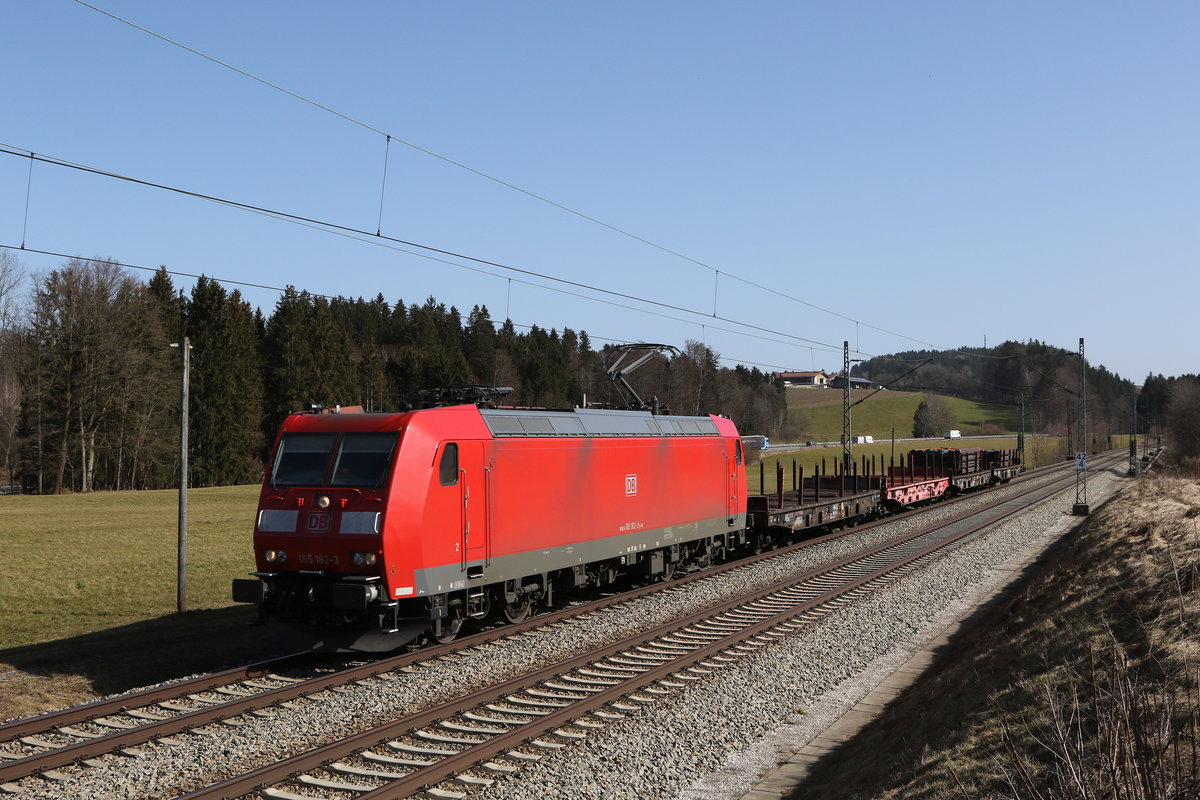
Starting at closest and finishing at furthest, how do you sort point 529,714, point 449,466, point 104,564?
point 529,714
point 449,466
point 104,564

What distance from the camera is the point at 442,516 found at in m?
13.2

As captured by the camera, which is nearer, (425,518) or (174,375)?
(425,518)

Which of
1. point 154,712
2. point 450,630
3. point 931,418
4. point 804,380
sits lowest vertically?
point 154,712

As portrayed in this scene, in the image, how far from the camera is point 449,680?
1202cm

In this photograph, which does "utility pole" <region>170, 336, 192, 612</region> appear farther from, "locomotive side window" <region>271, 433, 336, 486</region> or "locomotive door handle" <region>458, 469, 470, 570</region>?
"locomotive door handle" <region>458, 469, 470, 570</region>

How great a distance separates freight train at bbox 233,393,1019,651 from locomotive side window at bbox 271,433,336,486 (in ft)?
0.06

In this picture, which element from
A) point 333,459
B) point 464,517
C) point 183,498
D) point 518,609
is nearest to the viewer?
point 333,459

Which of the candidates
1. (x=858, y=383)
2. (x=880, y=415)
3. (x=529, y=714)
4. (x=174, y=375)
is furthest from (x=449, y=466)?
(x=880, y=415)

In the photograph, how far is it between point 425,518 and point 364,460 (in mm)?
1141

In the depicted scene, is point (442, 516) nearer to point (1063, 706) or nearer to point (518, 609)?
point (518, 609)

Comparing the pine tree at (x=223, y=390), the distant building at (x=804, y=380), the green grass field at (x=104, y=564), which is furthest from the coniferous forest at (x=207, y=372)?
the distant building at (x=804, y=380)

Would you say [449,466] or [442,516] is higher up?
[449,466]

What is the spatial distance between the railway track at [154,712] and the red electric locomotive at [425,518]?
766 millimetres

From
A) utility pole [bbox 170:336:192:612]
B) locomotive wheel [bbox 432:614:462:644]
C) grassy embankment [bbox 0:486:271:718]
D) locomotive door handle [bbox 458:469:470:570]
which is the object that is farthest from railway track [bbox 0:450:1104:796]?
utility pole [bbox 170:336:192:612]
